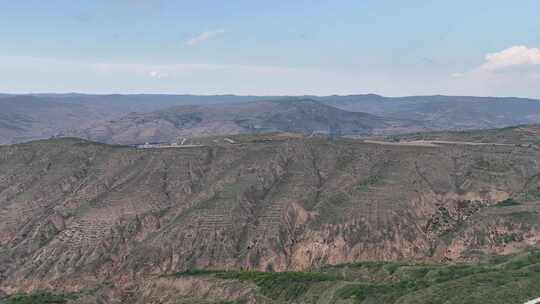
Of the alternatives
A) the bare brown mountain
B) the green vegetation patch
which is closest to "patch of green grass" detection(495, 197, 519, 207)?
the bare brown mountain

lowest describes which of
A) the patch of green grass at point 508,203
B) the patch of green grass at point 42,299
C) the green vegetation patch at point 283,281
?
the patch of green grass at point 42,299

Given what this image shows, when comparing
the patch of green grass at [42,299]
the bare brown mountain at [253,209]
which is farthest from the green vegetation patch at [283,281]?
the patch of green grass at [42,299]

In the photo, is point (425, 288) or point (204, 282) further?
point (204, 282)

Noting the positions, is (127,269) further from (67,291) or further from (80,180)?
(80,180)

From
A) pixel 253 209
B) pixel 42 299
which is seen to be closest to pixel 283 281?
pixel 253 209

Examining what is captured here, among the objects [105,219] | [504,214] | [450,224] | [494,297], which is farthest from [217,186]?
[494,297]

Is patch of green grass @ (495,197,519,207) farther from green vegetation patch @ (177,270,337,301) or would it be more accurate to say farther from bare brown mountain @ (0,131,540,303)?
green vegetation patch @ (177,270,337,301)

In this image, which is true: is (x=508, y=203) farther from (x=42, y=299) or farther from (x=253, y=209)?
(x=42, y=299)

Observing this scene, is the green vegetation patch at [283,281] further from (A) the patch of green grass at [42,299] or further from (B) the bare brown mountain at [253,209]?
(A) the patch of green grass at [42,299]
